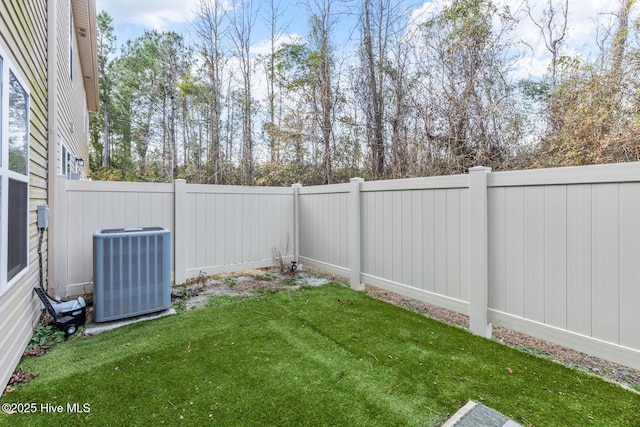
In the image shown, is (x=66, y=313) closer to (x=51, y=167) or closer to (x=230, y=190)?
(x=51, y=167)

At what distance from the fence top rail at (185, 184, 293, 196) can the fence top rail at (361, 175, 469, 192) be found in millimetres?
1755

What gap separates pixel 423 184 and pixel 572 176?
1.26 meters

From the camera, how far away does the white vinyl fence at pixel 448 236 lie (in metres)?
2.07

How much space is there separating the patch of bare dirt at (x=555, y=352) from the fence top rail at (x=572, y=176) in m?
1.35

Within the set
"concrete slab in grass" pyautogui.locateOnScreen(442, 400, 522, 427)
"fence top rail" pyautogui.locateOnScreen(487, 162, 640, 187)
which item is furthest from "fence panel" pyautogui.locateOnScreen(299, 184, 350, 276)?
"concrete slab in grass" pyautogui.locateOnScreen(442, 400, 522, 427)

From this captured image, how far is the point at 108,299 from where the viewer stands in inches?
119

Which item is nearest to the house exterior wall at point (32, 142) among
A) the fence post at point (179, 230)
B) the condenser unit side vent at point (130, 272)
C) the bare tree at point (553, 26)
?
the condenser unit side vent at point (130, 272)

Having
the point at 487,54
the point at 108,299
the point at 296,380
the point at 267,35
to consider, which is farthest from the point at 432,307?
the point at 267,35

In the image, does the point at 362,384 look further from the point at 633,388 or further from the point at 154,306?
the point at 154,306

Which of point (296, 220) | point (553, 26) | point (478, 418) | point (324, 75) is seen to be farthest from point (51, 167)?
point (553, 26)

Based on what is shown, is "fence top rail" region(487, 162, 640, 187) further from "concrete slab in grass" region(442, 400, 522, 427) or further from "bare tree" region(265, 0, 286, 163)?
"bare tree" region(265, 0, 286, 163)

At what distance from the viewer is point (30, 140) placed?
8.59 ft

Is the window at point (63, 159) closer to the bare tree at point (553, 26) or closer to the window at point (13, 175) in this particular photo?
the window at point (13, 175)

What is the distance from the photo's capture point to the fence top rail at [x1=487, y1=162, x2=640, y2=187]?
1968 mm
